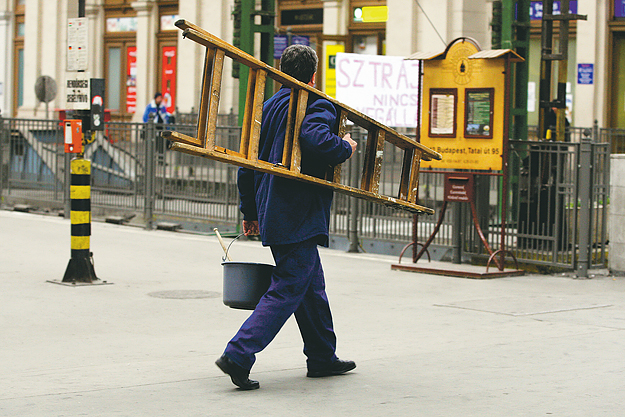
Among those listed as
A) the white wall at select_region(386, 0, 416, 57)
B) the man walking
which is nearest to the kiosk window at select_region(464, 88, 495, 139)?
the man walking

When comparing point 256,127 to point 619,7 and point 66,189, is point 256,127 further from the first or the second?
point 619,7

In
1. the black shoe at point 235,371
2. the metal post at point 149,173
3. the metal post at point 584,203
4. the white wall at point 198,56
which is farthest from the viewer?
the white wall at point 198,56

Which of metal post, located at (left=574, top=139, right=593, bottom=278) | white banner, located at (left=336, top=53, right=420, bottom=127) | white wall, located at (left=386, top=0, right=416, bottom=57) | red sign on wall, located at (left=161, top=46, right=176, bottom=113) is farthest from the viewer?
red sign on wall, located at (left=161, top=46, right=176, bottom=113)

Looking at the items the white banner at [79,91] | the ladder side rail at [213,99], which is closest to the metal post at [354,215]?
the white banner at [79,91]

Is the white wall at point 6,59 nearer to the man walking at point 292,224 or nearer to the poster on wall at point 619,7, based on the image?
the poster on wall at point 619,7

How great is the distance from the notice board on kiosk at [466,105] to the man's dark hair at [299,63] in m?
5.48

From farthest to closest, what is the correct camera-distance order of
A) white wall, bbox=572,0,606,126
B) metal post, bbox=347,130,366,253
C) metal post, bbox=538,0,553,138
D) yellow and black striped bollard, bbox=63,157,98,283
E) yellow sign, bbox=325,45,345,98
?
1. white wall, bbox=572,0,606,126
2. yellow sign, bbox=325,45,345,98
3. metal post, bbox=347,130,366,253
4. metal post, bbox=538,0,553,138
5. yellow and black striped bollard, bbox=63,157,98,283

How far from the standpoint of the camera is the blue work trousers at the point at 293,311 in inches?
222

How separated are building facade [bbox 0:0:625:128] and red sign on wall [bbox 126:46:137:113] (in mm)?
33

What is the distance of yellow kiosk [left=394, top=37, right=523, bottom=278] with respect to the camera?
11.3 meters

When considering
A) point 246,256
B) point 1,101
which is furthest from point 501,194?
point 1,101

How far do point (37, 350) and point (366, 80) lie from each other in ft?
34.2

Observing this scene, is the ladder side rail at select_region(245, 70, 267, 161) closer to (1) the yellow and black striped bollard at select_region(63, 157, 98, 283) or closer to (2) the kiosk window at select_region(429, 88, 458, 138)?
(1) the yellow and black striped bollard at select_region(63, 157, 98, 283)

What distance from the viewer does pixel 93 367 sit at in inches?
254
